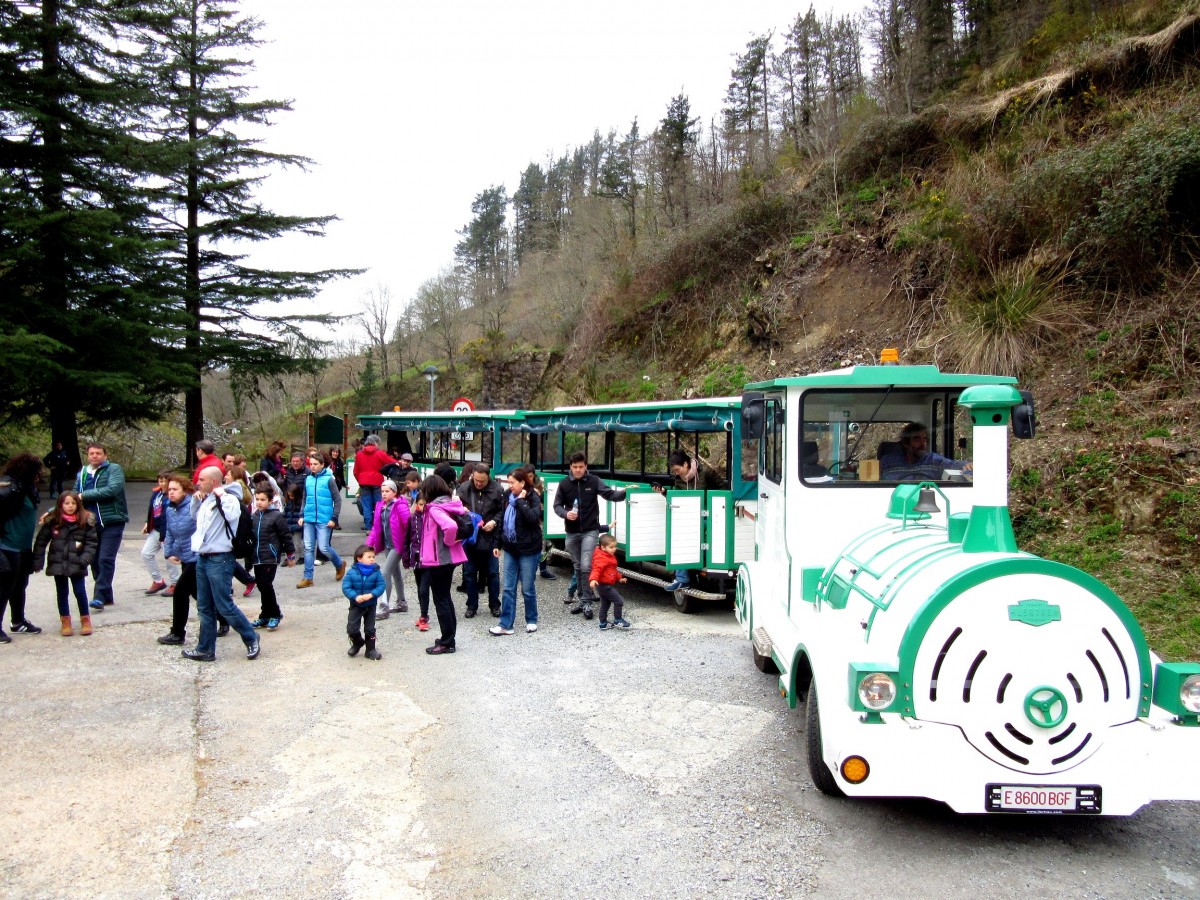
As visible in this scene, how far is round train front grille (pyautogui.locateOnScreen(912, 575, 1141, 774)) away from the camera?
3754mm

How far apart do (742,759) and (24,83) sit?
24.7m

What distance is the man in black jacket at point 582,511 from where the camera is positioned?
904 cm

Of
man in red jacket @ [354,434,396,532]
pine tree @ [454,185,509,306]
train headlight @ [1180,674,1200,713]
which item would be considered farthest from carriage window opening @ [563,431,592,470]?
pine tree @ [454,185,509,306]

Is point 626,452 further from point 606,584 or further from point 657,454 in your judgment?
point 606,584

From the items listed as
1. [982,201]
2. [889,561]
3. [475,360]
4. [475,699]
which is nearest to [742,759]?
[889,561]

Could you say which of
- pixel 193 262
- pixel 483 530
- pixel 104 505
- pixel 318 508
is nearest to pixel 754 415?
pixel 483 530

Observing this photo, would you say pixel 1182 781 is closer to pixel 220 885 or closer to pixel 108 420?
pixel 220 885

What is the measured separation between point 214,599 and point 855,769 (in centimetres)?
563

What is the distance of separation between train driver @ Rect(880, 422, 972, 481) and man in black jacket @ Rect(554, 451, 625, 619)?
3547 millimetres

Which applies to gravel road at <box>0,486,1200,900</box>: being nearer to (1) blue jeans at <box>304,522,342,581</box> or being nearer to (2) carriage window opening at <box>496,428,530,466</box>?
(1) blue jeans at <box>304,522,342,581</box>

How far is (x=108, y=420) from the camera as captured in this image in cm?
2430

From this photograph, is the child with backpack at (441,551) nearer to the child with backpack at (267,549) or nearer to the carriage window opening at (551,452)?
the child with backpack at (267,549)

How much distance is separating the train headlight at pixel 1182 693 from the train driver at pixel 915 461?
2.41 m

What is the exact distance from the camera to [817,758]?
175 inches
